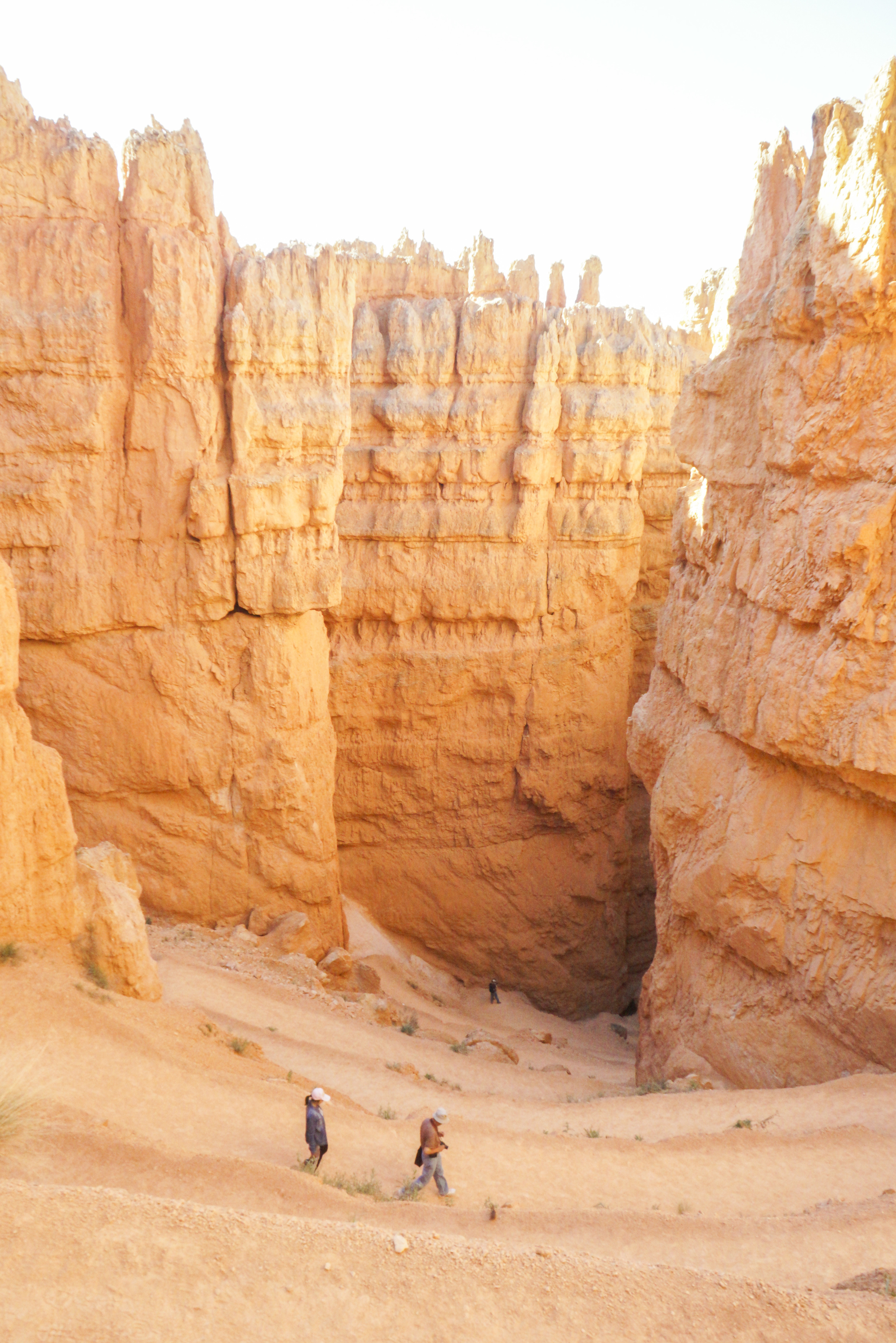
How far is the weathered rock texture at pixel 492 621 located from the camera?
18.9m

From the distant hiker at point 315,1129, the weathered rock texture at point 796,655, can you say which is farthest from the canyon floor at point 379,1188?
the weathered rock texture at point 796,655

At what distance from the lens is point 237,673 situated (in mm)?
14195

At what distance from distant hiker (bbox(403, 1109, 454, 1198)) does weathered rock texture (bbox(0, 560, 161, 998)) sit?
142 inches

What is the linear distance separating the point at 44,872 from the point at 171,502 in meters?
5.34

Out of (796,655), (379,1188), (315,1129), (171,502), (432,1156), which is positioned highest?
(171,502)

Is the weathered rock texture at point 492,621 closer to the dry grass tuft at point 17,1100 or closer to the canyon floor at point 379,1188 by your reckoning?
the canyon floor at point 379,1188

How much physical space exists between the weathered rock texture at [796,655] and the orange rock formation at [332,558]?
5031 millimetres

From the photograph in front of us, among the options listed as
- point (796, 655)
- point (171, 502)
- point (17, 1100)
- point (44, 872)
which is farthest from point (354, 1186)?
point (171, 502)

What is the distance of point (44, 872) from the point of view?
31.0 ft

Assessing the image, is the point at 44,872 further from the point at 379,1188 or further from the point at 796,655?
the point at 796,655

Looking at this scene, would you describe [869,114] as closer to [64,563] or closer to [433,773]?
[64,563]

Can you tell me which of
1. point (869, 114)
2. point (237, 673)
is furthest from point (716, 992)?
point (869, 114)

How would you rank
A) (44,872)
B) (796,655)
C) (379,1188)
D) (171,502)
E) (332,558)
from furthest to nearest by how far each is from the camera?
1. (332,558)
2. (171,502)
3. (796,655)
4. (44,872)
5. (379,1188)

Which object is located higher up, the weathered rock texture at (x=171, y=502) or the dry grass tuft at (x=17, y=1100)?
the weathered rock texture at (x=171, y=502)
